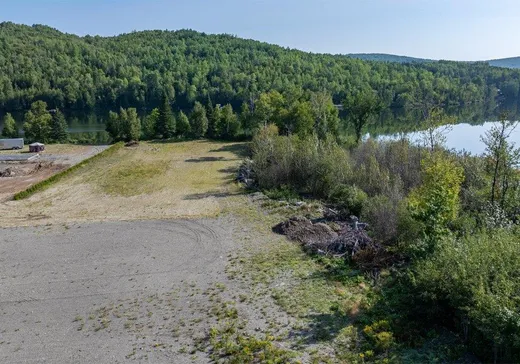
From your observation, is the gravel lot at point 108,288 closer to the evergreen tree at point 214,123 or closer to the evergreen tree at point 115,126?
the evergreen tree at point 115,126

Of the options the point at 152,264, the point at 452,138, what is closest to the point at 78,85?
the point at 452,138

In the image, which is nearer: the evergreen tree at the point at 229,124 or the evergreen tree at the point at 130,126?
the evergreen tree at the point at 130,126

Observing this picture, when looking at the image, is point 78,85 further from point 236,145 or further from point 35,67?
point 236,145

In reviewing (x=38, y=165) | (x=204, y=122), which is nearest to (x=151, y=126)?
(x=204, y=122)

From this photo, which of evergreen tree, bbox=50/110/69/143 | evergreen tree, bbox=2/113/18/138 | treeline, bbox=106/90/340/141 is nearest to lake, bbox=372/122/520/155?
treeline, bbox=106/90/340/141

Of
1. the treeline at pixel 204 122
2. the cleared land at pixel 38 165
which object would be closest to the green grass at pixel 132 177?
the cleared land at pixel 38 165

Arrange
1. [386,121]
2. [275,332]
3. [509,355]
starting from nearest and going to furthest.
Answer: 1. [509,355]
2. [275,332]
3. [386,121]

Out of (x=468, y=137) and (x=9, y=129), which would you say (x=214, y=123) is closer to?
(x=9, y=129)
